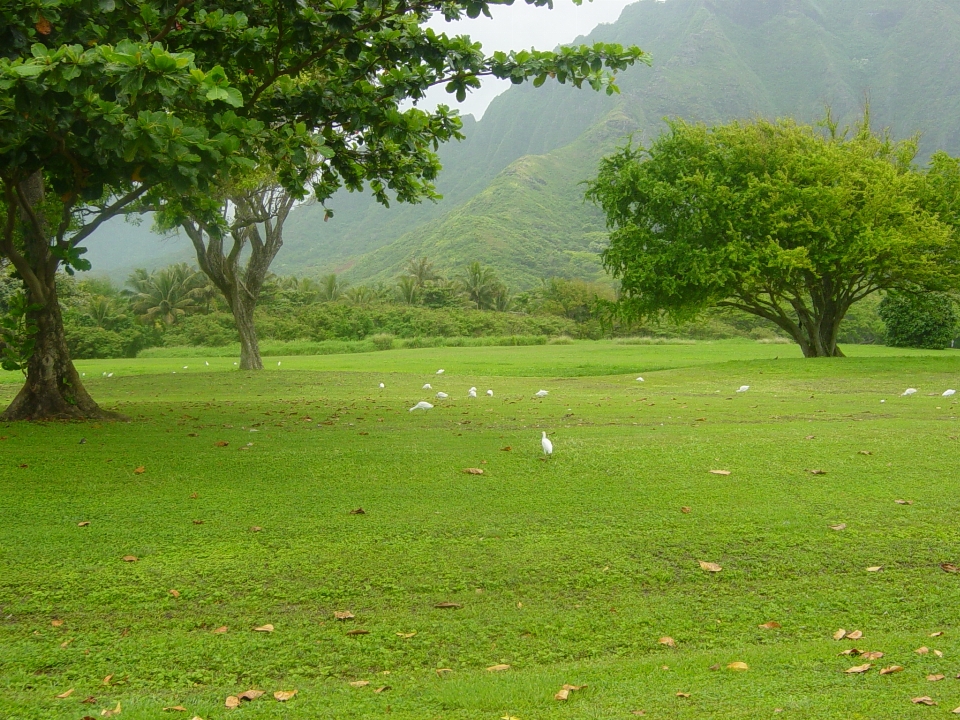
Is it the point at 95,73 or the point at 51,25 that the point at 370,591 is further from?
the point at 51,25

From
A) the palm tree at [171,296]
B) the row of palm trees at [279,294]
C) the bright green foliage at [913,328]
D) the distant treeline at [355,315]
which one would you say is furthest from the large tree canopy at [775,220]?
the palm tree at [171,296]

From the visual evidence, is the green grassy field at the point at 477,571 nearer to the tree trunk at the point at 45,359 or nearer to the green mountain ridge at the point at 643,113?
the tree trunk at the point at 45,359

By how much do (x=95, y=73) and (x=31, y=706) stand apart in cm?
463

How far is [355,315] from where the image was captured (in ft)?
188

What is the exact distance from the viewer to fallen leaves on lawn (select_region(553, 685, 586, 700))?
414 cm

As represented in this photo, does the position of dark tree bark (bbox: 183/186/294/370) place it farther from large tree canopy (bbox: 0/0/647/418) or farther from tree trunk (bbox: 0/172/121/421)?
tree trunk (bbox: 0/172/121/421)

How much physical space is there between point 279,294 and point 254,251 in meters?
41.3

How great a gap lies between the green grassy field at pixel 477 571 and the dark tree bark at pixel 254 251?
13971 millimetres

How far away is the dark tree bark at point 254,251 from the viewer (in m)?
23.6

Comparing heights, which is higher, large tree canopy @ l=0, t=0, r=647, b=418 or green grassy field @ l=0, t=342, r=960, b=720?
large tree canopy @ l=0, t=0, r=647, b=418

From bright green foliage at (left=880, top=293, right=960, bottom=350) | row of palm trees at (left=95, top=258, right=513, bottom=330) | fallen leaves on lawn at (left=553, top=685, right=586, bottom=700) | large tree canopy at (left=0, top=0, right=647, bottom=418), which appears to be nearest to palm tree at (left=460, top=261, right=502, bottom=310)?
row of palm trees at (left=95, top=258, right=513, bottom=330)

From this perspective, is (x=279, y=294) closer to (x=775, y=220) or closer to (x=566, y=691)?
(x=775, y=220)

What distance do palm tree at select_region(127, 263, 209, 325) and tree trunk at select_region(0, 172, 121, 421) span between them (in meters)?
51.0

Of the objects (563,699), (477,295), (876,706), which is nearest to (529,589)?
(563,699)
